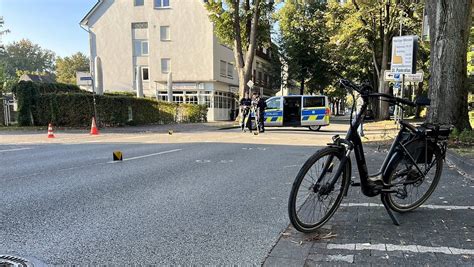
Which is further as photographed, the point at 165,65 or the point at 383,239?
the point at 165,65

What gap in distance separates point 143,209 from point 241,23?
26.3 m

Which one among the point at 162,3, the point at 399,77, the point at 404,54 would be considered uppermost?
the point at 162,3

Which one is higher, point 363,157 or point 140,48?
point 140,48

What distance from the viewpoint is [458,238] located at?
3.58m

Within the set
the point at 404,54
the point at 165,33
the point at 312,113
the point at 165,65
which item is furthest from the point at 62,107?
the point at 165,33

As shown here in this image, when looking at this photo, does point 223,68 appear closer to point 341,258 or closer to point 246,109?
point 246,109

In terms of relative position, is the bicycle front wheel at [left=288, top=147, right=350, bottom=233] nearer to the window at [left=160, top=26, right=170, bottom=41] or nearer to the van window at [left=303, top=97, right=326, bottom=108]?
the van window at [left=303, top=97, right=326, bottom=108]

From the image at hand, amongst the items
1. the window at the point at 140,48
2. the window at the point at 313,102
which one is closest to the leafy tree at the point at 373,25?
the window at the point at 313,102

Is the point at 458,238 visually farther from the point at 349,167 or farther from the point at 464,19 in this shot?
the point at 464,19

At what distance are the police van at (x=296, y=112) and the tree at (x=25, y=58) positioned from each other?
76358 millimetres

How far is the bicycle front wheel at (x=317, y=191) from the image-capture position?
11.8ft

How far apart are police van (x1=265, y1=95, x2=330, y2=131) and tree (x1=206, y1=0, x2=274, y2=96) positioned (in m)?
6.42

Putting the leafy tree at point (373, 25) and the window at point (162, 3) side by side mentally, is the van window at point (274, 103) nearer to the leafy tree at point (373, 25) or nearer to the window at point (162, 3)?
the leafy tree at point (373, 25)

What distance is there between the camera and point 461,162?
723 centimetres
